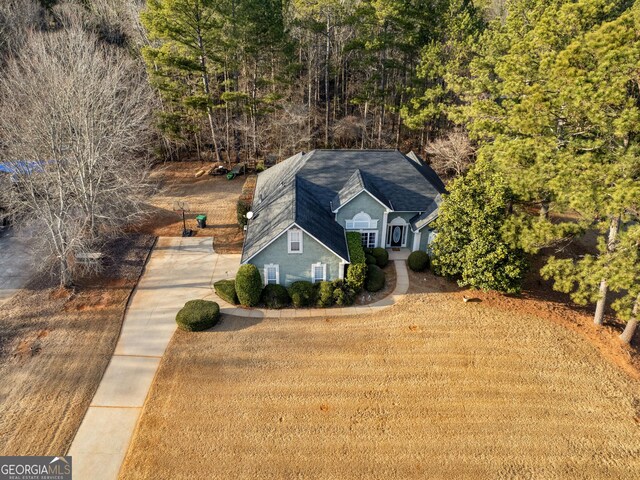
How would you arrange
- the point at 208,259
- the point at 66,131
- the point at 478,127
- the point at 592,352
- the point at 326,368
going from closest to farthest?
the point at 326,368, the point at 592,352, the point at 478,127, the point at 66,131, the point at 208,259

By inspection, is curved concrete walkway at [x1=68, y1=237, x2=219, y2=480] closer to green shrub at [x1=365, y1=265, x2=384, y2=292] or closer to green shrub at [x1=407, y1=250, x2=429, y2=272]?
green shrub at [x1=365, y1=265, x2=384, y2=292]

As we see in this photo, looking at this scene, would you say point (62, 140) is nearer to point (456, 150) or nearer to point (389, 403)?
point (389, 403)

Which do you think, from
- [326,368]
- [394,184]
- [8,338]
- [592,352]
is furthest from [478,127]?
[8,338]

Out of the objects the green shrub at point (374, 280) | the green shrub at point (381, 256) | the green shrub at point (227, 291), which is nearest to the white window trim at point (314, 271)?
the green shrub at point (374, 280)

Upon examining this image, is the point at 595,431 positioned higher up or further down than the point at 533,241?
further down

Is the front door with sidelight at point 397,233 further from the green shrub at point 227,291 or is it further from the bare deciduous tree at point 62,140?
the bare deciduous tree at point 62,140

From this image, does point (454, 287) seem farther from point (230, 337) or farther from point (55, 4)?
point (55, 4)
